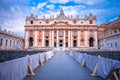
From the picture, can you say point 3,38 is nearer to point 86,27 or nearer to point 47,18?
point 47,18

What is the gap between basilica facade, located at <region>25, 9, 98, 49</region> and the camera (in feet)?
242

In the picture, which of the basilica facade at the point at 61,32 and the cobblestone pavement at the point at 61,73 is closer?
the cobblestone pavement at the point at 61,73

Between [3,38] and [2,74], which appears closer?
[2,74]

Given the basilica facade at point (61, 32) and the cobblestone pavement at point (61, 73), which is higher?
the basilica facade at point (61, 32)

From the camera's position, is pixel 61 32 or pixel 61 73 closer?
pixel 61 73

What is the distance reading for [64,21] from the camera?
74375mm

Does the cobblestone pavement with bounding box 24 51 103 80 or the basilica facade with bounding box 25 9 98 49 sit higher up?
the basilica facade with bounding box 25 9 98 49

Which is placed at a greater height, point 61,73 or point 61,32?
point 61,32

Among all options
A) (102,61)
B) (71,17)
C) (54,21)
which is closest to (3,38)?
(54,21)

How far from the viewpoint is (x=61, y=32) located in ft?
245

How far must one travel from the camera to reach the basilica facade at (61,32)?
73875 millimetres

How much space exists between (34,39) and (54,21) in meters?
13.3

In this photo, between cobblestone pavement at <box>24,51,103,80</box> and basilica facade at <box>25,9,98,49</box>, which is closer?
cobblestone pavement at <box>24,51,103,80</box>

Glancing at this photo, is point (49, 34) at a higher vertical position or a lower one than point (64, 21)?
lower
